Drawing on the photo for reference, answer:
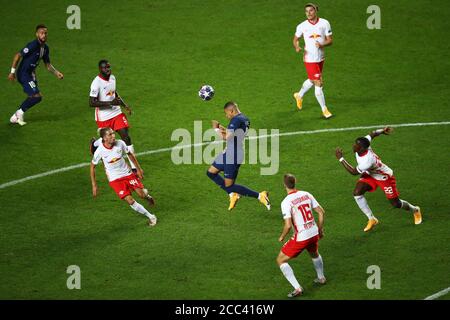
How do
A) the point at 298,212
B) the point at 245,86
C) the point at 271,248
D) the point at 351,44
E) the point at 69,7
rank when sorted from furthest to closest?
the point at 69,7 → the point at 351,44 → the point at 245,86 → the point at 271,248 → the point at 298,212

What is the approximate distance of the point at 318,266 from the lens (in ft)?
50.5

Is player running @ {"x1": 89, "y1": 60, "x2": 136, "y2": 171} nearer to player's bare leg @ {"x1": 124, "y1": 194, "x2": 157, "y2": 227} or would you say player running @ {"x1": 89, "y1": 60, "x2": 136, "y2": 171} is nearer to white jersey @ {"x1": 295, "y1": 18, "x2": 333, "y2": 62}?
player's bare leg @ {"x1": 124, "y1": 194, "x2": 157, "y2": 227}

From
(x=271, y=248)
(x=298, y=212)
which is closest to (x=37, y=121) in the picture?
(x=271, y=248)

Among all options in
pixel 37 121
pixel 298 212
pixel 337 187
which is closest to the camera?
pixel 298 212

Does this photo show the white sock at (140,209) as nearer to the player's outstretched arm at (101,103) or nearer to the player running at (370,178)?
the player's outstretched arm at (101,103)

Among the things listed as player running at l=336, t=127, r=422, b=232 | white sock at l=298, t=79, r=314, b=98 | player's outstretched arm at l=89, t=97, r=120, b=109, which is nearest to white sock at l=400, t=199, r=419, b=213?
player running at l=336, t=127, r=422, b=232

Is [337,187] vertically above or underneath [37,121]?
underneath

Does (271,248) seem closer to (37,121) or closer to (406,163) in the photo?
(406,163)

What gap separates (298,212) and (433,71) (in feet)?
42.8

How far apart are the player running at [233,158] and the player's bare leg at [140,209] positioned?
1614 mm

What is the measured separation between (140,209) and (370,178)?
4.70 meters

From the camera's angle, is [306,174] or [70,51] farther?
[70,51]

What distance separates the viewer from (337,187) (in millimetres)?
19656

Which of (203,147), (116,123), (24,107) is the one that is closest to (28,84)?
(24,107)
